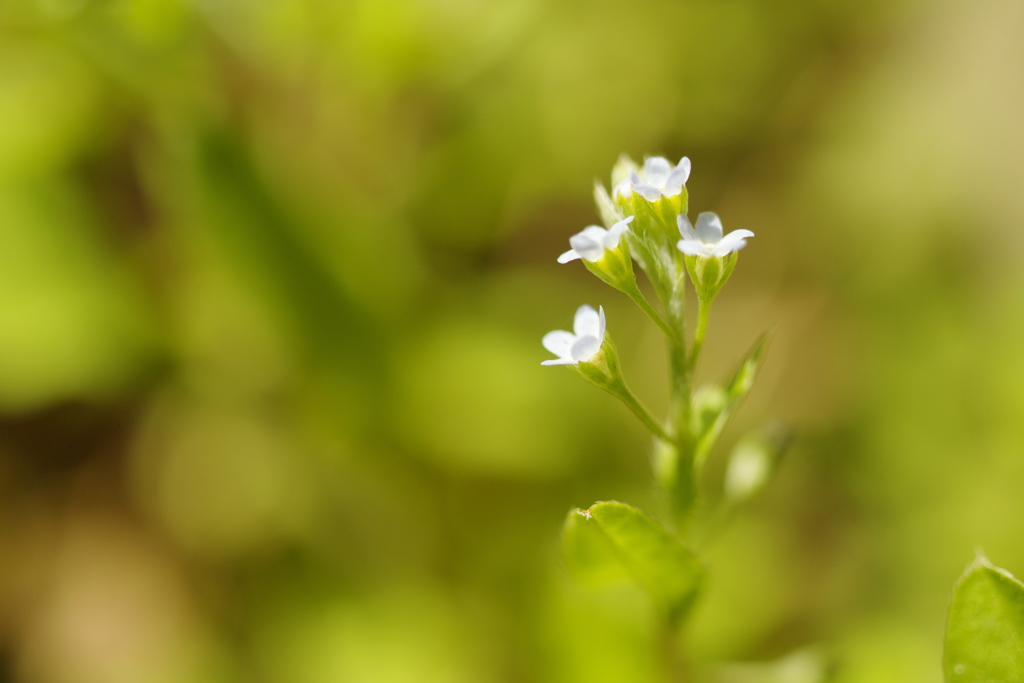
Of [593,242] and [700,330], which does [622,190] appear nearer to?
[593,242]

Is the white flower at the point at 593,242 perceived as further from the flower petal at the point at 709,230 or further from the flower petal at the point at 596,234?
the flower petal at the point at 709,230

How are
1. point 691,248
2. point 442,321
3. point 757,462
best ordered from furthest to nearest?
point 442,321 < point 757,462 < point 691,248

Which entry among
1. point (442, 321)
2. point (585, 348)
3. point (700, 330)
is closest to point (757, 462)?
point (700, 330)

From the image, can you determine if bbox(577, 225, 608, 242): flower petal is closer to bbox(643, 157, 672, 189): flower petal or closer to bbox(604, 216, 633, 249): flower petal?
bbox(604, 216, 633, 249): flower petal

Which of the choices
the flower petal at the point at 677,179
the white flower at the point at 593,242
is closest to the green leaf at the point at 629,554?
the white flower at the point at 593,242

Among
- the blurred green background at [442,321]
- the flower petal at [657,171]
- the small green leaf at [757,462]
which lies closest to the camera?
the flower petal at [657,171]

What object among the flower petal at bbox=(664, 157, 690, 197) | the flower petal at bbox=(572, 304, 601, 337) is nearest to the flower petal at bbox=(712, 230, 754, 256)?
the flower petal at bbox=(664, 157, 690, 197)
